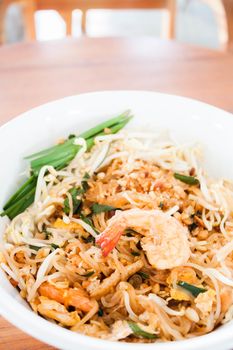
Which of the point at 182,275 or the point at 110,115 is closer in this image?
the point at 182,275

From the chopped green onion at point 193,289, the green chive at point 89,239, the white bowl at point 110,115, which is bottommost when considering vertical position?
the chopped green onion at point 193,289

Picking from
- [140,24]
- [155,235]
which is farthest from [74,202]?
[140,24]

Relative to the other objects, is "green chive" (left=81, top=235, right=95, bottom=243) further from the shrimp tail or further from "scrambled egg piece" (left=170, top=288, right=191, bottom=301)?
"scrambled egg piece" (left=170, top=288, right=191, bottom=301)

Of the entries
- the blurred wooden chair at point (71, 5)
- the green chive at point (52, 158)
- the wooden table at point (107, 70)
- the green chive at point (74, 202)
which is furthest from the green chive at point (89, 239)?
the blurred wooden chair at point (71, 5)

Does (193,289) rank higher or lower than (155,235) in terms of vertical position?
lower

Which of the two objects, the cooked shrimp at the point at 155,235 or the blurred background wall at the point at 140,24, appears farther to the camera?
the blurred background wall at the point at 140,24

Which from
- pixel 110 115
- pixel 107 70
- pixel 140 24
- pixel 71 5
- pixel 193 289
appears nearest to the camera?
pixel 193 289

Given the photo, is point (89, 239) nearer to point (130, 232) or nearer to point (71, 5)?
point (130, 232)

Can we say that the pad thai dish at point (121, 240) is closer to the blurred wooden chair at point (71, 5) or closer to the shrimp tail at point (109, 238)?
the shrimp tail at point (109, 238)
